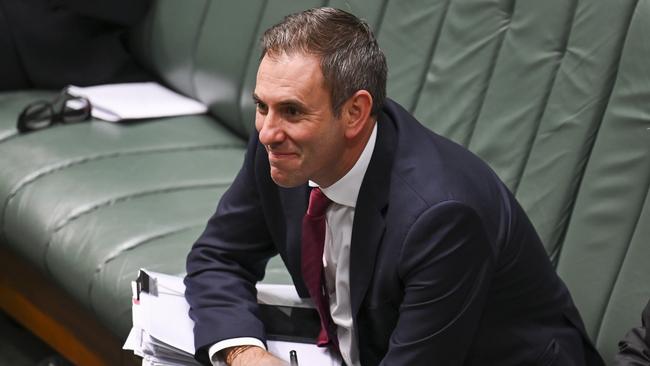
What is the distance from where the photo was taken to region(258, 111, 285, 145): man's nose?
1603mm

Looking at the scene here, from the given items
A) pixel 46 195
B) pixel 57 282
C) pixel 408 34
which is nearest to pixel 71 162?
pixel 46 195

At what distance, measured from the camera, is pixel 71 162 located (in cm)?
265

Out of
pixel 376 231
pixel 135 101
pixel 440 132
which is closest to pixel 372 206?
pixel 376 231

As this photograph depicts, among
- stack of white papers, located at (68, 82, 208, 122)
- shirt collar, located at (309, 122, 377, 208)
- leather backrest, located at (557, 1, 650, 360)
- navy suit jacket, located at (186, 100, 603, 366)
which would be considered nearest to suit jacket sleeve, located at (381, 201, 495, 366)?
navy suit jacket, located at (186, 100, 603, 366)

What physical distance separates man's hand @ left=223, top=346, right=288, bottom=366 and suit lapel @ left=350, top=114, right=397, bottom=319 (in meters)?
0.19

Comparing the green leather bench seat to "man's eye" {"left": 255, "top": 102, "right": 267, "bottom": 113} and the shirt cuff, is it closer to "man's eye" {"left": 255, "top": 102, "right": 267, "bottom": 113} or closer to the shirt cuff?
the shirt cuff

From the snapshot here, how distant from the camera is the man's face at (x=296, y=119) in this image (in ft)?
5.17

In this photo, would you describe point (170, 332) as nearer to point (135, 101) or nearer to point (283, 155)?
point (283, 155)

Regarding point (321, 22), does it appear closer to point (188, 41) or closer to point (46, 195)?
point (46, 195)

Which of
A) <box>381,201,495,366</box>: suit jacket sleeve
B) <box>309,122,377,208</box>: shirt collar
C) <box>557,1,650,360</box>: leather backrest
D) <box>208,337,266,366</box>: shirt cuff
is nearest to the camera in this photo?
<box>381,201,495,366</box>: suit jacket sleeve

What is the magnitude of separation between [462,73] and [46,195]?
957 mm

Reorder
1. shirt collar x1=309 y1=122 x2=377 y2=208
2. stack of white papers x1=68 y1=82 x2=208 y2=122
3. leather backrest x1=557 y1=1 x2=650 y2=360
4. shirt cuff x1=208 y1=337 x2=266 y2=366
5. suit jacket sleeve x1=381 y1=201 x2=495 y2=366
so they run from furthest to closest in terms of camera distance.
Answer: stack of white papers x1=68 y1=82 x2=208 y2=122
leather backrest x1=557 y1=1 x2=650 y2=360
shirt cuff x1=208 y1=337 x2=266 y2=366
shirt collar x1=309 y1=122 x2=377 y2=208
suit jacket sleeve x1=381 y1=201 x2=495 y2=366

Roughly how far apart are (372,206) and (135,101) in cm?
143

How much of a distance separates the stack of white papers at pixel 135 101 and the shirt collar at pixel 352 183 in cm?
126
